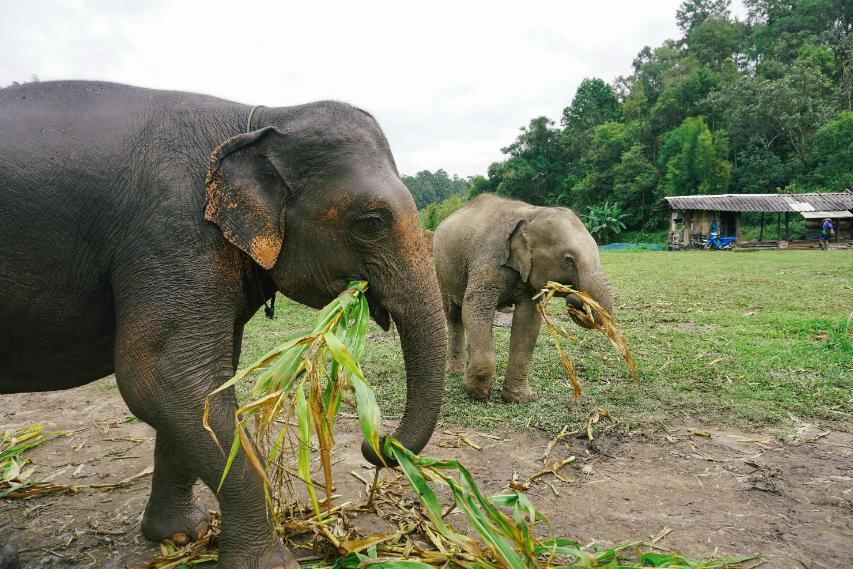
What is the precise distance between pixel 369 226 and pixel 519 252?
9.80 feet

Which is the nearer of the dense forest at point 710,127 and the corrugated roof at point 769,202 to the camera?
the corrugated roof at point 769,202

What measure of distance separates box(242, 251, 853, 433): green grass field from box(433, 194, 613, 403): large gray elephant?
33 centimetres

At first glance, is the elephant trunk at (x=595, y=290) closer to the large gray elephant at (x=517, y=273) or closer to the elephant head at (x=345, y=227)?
the large gray elephant at (x=517, y=273)

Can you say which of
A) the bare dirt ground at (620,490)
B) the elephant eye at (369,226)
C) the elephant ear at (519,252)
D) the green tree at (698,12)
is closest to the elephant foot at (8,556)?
the bare dirt ground at (620,490)

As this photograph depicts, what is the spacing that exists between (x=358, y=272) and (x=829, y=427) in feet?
12.4

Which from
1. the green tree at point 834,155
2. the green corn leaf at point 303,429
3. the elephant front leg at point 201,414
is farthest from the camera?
the green tree at point 834,155

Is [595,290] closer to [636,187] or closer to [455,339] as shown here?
[455,339]

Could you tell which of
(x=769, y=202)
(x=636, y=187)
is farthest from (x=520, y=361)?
(x=636, y=187)

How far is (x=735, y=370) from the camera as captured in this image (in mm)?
5586

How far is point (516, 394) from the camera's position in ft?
16.6

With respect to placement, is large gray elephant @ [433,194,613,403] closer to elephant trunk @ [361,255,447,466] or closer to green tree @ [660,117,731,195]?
elephant trunk @ [361,255,447,466]

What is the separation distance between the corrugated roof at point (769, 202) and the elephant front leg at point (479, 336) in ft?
95.7

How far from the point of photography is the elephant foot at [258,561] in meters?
2.21

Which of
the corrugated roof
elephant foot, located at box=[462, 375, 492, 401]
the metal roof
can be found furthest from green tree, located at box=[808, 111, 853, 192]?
elephant foot, located at box=[462, 375, 492, 401]
